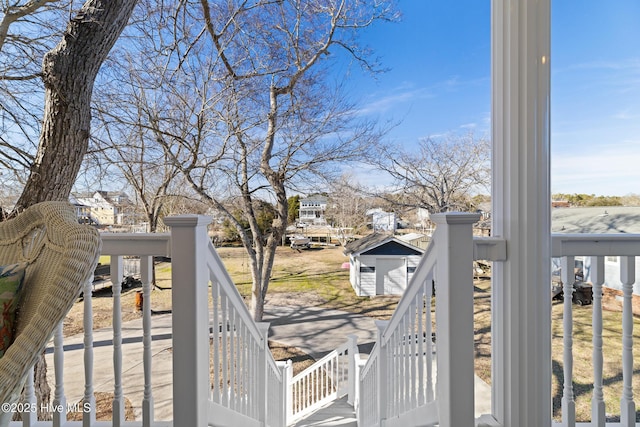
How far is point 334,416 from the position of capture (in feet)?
7.63

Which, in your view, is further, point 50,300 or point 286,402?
point 286,402

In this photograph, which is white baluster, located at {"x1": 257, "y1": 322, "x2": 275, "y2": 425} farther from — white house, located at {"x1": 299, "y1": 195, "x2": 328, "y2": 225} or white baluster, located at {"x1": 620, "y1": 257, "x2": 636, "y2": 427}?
white baluster, located at {"x1": 620, "y1": 257, "x2": 636, "y2": 427}

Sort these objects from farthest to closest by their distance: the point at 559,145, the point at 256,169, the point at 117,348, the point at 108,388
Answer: the point at 256,169 → the point at 108,388 → the point at 559,145 → the point at 117,348

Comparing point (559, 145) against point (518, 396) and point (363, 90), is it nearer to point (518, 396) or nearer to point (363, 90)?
point (518, 396)

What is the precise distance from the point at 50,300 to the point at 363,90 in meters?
2.15

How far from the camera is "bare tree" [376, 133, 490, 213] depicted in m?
1.96

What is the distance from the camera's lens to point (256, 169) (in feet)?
7.89

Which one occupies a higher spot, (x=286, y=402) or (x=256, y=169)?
(x=256, y=169)

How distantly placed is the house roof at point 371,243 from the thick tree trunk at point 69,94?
174 cm

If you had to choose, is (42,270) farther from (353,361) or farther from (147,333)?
(353,361)

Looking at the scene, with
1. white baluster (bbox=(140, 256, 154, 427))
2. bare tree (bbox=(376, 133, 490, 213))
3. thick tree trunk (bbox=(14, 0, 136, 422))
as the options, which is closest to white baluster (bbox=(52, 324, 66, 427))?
white baluster (bbox=(140, 256, 154, 427))

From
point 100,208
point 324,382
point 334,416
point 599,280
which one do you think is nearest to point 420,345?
point 599,280

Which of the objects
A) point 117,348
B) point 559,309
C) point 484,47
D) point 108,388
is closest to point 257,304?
point 108,388

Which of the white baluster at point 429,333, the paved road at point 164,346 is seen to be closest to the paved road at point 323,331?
the paved road at point 164,346
